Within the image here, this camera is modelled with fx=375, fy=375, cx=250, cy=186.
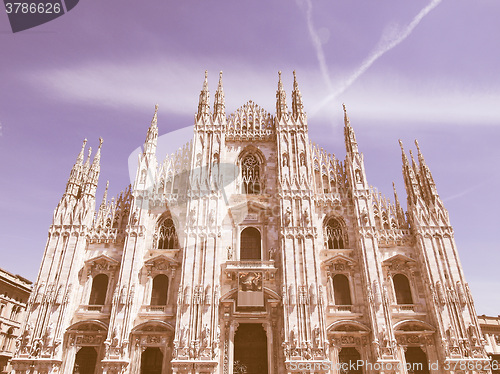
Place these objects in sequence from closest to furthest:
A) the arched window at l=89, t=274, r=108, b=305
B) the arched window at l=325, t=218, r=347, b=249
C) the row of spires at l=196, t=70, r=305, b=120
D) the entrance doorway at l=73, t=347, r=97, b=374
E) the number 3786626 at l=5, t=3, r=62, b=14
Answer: the number 3786626 at l=5, t=3, r=62, b=14 → the entrance doorway at l=73, t=347, r=97, b=374 → the arched window at l=89, t=274, r=108, b=305 → the arched window at l=325, t=218, r=347, b=249 → the row of spires at l=196, t=70, r=305, b=120

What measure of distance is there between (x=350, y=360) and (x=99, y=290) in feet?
60.5

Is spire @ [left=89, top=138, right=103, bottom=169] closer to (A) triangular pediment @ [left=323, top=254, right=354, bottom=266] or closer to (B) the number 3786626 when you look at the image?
(B) the number 3786626

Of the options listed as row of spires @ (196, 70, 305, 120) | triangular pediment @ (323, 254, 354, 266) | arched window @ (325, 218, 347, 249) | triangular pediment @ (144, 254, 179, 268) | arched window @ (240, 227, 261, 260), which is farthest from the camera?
row of spires @ (196, 70, 305, 120)

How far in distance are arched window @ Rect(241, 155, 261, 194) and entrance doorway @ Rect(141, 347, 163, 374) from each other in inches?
543

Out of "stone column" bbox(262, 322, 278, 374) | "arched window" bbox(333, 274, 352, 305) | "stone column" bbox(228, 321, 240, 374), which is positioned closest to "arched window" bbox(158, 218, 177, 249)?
"stone column" bbox(228, 321, 240, 374)

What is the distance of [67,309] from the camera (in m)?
25.8

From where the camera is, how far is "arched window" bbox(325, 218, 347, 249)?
29172 mm

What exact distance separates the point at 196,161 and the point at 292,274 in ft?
40.5

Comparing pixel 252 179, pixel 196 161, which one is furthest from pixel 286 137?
pixel 196 161

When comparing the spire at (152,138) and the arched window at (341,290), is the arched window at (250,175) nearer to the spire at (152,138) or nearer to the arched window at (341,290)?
the spire at (152,138)

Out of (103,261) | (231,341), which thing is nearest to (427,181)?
(231,341)

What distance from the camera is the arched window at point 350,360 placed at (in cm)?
2473

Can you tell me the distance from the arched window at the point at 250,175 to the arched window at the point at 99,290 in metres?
12.8

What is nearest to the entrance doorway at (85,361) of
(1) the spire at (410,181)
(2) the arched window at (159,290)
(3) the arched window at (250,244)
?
(2) the arched window at (159,290)
